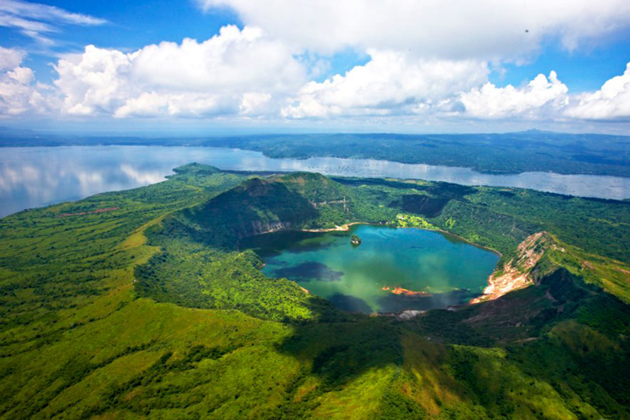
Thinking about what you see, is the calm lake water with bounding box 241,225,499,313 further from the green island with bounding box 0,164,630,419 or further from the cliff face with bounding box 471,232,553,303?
the green island with bounding box 0,164,630,419

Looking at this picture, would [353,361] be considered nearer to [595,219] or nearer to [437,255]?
[437,255]

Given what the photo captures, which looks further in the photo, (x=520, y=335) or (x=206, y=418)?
(x=520, y=335)

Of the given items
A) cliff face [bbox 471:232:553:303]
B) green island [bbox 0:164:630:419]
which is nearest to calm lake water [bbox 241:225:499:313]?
cliff face [bbox 471:232:553:303]

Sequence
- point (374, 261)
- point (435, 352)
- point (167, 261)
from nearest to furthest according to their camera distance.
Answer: point (435, 352) < point (167, 261) < point (374, 261)

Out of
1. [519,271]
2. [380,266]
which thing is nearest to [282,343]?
[380,266]

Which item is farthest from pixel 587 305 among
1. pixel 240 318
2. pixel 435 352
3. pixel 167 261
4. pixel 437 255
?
pixel 167 261

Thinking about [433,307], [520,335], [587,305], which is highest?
[587,305]

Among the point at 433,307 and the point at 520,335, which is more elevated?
the point at 520,335
